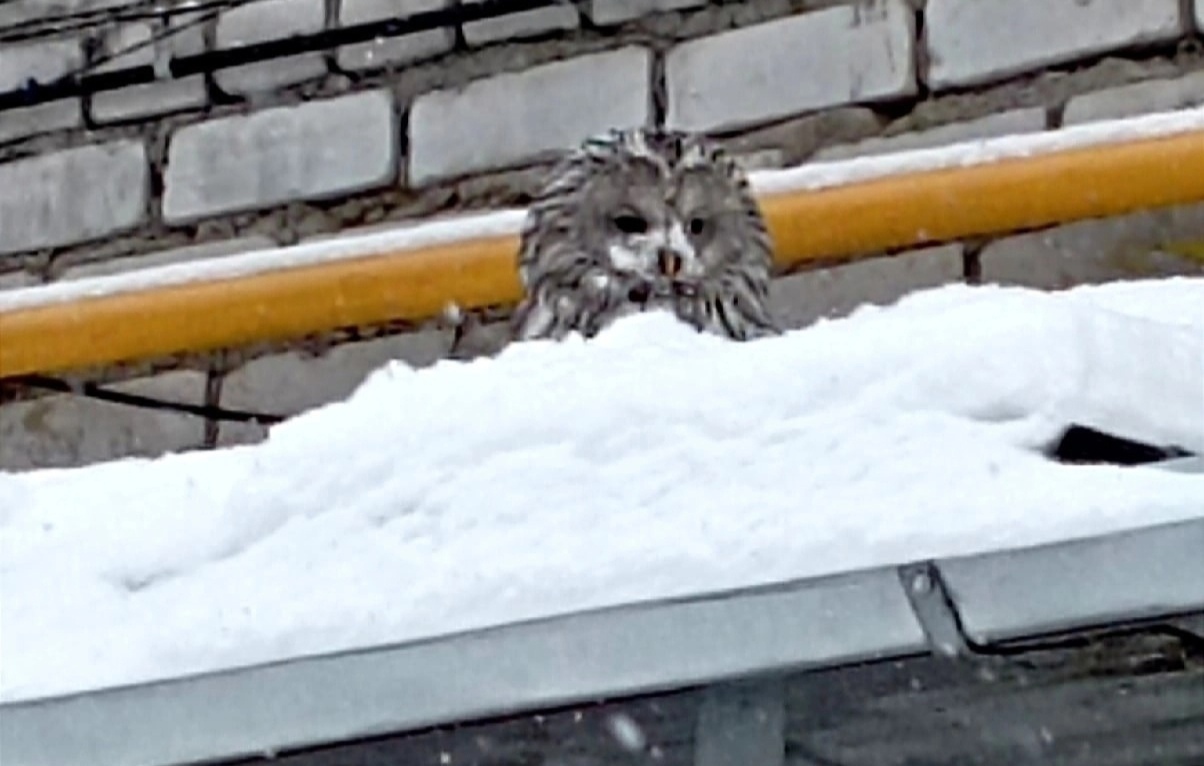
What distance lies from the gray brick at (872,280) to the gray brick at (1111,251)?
0.18 feet

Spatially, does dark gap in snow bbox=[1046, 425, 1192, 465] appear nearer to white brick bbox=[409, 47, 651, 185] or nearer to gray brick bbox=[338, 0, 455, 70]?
white brick bbox=[409, 47, 651, 185]

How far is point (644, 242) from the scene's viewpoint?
3285 mm

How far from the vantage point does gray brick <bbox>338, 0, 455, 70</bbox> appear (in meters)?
3.79

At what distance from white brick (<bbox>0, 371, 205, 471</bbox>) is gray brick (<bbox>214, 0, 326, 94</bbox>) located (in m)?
0.35

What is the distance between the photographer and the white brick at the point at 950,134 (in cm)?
357

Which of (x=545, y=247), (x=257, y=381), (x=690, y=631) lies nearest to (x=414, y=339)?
(x=257, y=381)

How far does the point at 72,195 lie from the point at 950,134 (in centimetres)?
106

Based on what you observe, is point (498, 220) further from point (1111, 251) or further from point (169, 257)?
point (1111, 251)

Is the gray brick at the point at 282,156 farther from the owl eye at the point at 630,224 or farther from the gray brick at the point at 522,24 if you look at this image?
the owl eye at the point at 630,224

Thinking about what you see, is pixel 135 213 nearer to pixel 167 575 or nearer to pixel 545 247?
pixel 545 247

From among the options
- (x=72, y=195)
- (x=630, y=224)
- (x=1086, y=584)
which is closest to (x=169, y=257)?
(x=72, y=195)

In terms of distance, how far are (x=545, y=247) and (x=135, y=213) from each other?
75 cm

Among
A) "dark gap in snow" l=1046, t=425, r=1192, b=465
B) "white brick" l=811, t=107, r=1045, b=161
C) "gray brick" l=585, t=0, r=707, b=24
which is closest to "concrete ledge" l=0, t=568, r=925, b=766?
"dark gap in snow" l=1046, t=425, r=1192, b=465

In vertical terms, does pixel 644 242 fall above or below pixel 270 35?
below
